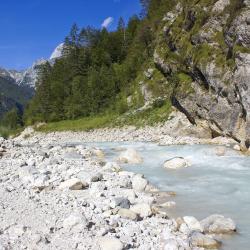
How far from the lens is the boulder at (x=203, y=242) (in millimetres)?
12195

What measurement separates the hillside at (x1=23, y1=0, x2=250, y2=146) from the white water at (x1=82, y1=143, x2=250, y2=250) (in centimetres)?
589

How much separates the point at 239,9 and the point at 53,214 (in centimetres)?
2859

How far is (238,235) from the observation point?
43.6ft

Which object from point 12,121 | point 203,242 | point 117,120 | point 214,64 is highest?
point 12,121

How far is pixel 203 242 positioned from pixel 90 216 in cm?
403

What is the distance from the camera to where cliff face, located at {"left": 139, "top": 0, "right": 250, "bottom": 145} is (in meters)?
33.7

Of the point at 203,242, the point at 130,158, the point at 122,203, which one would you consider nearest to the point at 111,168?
the point at 130,158

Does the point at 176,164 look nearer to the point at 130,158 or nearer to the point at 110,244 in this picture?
the point at 130,158

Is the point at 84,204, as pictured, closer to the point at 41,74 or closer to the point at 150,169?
the point at 150,169

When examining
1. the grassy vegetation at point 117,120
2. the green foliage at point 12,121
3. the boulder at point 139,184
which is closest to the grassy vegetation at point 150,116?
the grassy vegetation at point 117,120

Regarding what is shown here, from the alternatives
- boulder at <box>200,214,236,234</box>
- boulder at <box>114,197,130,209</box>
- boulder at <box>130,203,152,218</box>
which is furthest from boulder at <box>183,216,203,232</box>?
boulder at <box>114,197,130,209</box>

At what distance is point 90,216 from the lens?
14.1 m

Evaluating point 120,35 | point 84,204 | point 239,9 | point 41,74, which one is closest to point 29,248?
point 84,204

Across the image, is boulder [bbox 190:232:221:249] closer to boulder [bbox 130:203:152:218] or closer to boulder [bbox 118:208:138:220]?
boulder [bbox 118:208:138:220]
